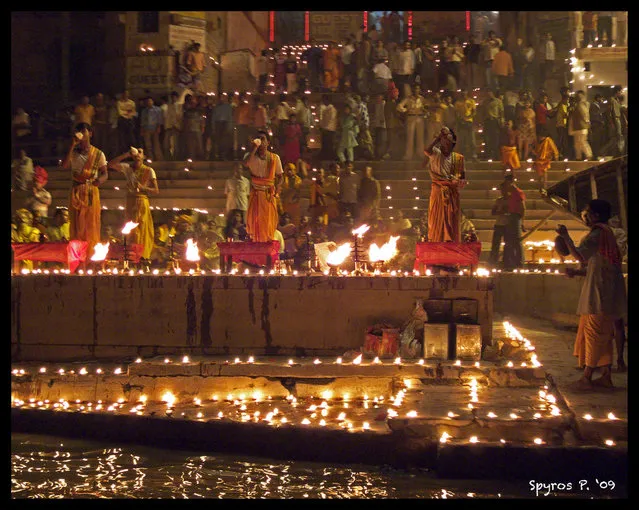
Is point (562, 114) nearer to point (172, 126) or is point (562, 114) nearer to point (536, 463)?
point (172, 126)

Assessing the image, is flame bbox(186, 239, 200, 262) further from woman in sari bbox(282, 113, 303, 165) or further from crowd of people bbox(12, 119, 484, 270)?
woman in sari bbox(282, 113, 303, 165)

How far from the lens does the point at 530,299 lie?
13648 millimetres

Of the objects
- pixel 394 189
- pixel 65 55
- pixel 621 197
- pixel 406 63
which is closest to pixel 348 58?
pixel 406 63

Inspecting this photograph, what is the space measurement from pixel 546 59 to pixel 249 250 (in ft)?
46.8

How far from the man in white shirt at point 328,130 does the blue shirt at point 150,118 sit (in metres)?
3.60

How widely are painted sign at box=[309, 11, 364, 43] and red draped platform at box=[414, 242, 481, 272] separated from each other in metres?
18.8

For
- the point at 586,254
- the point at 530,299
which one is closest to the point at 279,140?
the point at 530,299

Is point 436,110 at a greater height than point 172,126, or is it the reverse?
point 436,110

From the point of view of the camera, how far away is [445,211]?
10.9 metres

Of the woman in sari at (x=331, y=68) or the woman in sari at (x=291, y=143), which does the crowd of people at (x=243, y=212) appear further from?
the woman in sari at (x=331, y=68)

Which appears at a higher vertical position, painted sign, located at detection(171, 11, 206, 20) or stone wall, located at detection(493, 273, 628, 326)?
painted sign, located at detection(171, 11, 206, 20)

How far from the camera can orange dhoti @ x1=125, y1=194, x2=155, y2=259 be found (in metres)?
12.9

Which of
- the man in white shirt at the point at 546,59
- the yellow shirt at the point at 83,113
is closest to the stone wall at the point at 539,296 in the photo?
the yellow shirt at the point at 83,113

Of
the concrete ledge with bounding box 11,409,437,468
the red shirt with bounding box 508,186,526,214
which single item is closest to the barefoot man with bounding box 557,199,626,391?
the concrete ledge with bounding box 11,409,437,468
